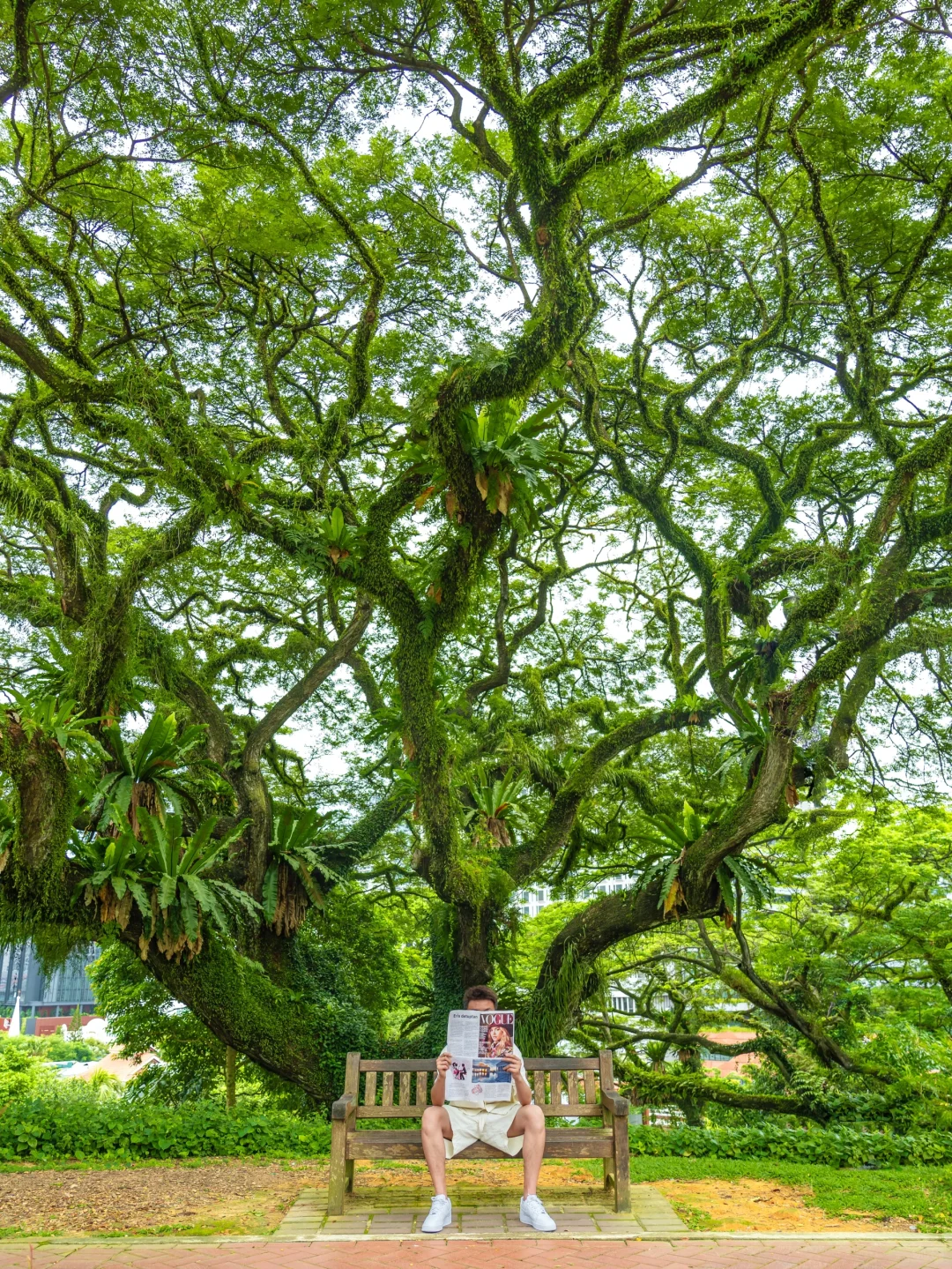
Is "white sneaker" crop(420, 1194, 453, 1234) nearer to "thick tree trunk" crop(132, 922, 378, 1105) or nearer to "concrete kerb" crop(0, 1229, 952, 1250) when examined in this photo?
"concrete kerb" crop(0, 1229, 952, 1250)

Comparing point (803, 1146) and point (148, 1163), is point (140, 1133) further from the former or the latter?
point (803, 1146)

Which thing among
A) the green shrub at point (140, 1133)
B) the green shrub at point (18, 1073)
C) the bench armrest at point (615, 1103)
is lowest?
the green shrub at point (18, 1073)

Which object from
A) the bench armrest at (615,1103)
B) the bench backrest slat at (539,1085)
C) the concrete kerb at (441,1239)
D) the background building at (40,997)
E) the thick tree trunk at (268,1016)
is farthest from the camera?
the background building at (40,997)

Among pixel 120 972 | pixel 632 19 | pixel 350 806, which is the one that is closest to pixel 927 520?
pixel 632 19

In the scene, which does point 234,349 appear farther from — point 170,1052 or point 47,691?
point 170,1052

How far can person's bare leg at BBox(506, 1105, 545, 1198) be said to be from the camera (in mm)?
Answer: 4574

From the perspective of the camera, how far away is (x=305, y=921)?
1106cm

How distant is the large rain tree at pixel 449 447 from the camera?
23.6 ft

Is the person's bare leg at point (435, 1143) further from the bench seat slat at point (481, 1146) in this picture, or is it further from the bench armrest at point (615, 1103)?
the bench armrest at point (615, 1103)

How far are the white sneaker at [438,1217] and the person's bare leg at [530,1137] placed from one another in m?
0.24

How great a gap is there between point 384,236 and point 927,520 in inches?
257

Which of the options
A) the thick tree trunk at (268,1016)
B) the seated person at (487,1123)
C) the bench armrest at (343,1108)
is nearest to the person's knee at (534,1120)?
the seated person at (487,1123)

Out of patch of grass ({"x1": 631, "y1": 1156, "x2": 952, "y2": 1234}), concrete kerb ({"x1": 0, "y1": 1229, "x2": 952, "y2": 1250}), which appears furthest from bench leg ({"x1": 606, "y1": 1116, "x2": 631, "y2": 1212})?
patch of grass ({"x1": 631, "y1": 1156, "x2": 952, "y2": 1234})

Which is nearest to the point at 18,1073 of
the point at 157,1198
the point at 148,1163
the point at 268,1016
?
the point at 268,1016
